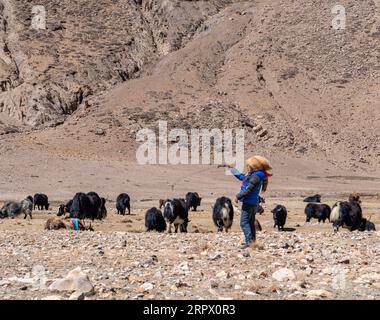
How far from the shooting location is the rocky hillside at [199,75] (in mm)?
69438

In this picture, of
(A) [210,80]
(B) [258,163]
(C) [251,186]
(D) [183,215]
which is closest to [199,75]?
(A) [210,80]

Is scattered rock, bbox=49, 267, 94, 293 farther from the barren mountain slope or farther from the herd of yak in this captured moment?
the barren mountain slope

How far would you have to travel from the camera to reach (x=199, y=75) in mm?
78125

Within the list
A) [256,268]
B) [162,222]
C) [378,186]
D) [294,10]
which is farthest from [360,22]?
[256,268]

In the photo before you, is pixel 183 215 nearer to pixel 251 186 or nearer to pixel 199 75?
pixel 251 186

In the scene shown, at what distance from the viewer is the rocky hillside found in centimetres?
6944

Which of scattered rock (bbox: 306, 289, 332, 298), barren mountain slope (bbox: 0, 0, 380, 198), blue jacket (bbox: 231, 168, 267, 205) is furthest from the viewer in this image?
barren mountain slope (bbox: 0, 0, 380, 198)

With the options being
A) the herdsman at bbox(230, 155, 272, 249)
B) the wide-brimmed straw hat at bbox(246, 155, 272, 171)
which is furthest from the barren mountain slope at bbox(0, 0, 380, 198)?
the wide-brimmed straw hat at bbox(246, 155, 272, 171)

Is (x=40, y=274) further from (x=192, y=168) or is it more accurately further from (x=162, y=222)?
(x=192, y=168)

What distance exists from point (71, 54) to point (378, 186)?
46356 mm
